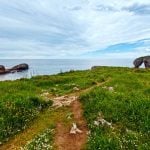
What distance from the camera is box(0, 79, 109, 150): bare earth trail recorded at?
48.0 feet

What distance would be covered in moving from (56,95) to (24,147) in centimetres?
849

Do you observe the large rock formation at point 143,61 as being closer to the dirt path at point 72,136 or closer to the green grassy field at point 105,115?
the green grassy field at point 105,115

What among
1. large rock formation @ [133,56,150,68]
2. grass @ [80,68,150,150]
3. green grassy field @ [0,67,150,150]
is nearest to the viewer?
grass @ [80,68,150,150]

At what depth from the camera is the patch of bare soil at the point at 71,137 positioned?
47.3 ft

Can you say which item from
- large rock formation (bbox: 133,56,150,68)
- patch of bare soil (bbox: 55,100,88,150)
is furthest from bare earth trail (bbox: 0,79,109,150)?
large rock formation (bbox: 133,56,150,68)

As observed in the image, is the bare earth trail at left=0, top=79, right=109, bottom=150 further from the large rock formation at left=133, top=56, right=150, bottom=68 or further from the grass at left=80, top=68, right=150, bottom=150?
the large rock formation at left=133, top=56, right=150, bottom=68

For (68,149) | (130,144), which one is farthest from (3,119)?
(130,144)

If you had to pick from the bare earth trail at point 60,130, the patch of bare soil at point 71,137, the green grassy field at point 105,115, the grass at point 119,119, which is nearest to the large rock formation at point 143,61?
the green grassy field at point 105,115

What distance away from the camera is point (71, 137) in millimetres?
15234

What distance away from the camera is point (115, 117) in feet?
55.5

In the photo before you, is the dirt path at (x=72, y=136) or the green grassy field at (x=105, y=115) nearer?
the dirt path at (x=72, y=136)

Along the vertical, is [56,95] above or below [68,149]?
above

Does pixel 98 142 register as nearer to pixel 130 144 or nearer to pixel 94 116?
pixel 130 144

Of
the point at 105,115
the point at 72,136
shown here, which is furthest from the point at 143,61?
the point at 72,136
